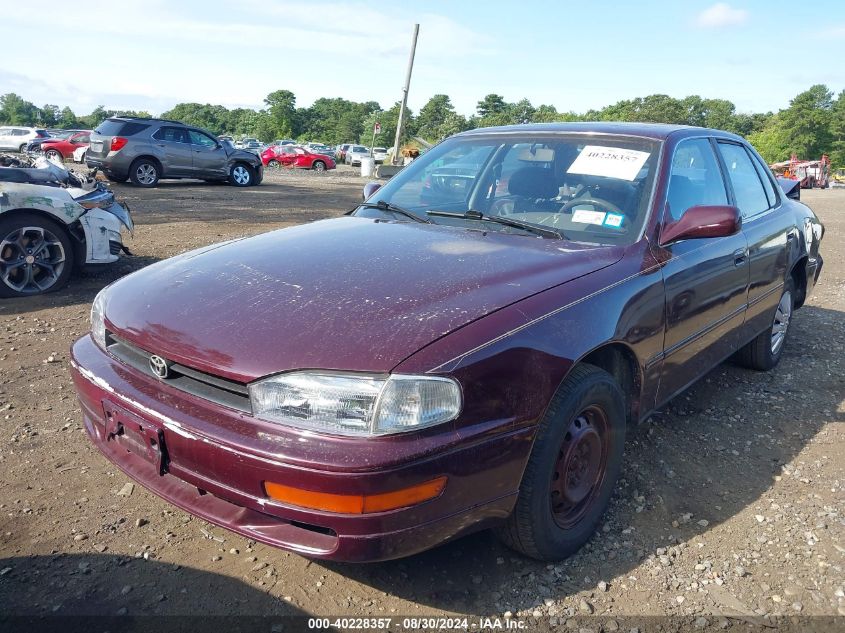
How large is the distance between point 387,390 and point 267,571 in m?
1.00

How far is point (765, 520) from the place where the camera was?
2.87 meters

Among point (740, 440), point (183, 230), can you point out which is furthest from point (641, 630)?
point (183, 230)

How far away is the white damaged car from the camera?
559cm

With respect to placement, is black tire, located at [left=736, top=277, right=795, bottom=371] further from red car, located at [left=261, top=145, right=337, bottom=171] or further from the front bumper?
red car, located at [left=261, top=145, right=337, bottom=171]

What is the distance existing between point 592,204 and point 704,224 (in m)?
0.50

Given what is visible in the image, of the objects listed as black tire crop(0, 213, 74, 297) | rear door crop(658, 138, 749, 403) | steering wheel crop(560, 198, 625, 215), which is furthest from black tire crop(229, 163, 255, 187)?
steering wheel crop(560, 198, 625, 215)

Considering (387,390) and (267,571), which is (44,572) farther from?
(387,390)

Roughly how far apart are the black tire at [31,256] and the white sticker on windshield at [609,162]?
4770 mm

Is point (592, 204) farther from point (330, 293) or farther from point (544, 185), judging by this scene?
point (330, 293)

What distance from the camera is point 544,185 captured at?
10.6 feet

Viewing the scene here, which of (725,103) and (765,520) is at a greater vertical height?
(725,103)

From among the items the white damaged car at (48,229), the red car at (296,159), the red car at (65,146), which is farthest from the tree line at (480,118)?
the white damaged car at (48,229)

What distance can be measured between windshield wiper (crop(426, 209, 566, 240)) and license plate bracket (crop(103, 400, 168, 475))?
1729 millimetres

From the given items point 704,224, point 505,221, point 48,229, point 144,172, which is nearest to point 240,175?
point 144,172
